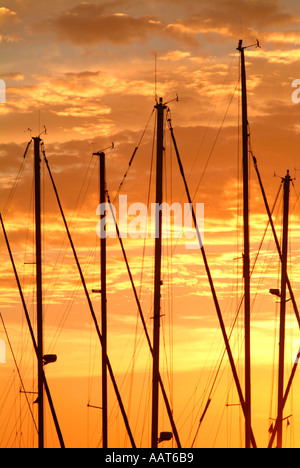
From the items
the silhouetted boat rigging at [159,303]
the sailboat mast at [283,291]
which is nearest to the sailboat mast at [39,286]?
the silhouetted boat rigging at [159,303]

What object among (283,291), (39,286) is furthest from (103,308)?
(283,291)

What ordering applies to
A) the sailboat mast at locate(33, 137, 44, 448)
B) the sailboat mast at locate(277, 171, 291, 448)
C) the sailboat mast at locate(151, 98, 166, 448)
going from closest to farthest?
1. the sailboat mast at locate(151, 98, 166, 448)
2. the sailboat mast at locate(33, 137, 44, 448)
3. the sailboat mast at locate(277, 171, 291, 448)

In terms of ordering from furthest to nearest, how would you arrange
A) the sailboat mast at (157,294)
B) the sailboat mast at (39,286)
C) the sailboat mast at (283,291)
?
the sailboat mast at (283,291), the sailboat mast at (39,286), the sailboat mast at (157,294)

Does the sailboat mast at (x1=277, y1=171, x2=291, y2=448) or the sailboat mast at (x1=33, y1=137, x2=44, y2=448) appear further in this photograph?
the sailboat mast at (x1=277, y1=171, x2=291, y2=448)

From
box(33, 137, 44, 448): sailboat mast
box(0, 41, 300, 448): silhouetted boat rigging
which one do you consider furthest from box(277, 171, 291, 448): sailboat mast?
box(33, 137, 44, 448): sailboat mast

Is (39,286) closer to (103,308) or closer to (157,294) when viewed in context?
(103,308)

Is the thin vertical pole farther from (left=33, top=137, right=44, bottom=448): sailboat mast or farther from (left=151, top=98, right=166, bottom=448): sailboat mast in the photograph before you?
(left=151, top=98, right=166, bottom=448): sailboat mast

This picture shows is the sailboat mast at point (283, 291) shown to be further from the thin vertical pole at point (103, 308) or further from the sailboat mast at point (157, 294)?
the sailboat mast at point (157, 294)

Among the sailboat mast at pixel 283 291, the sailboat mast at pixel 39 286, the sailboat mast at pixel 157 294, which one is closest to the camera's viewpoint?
the sailboat mast at pixel 157 294

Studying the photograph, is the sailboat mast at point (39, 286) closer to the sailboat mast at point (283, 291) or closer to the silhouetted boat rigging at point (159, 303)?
the silhouetted boat rigging at point (159, 303)


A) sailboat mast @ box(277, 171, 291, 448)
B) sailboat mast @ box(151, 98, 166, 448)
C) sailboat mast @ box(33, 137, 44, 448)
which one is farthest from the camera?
sailboat mast @ box(277, 171, 291, 448)

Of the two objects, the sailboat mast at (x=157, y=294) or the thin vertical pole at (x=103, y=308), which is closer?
the sailboat mast at (x=157, y=294)
